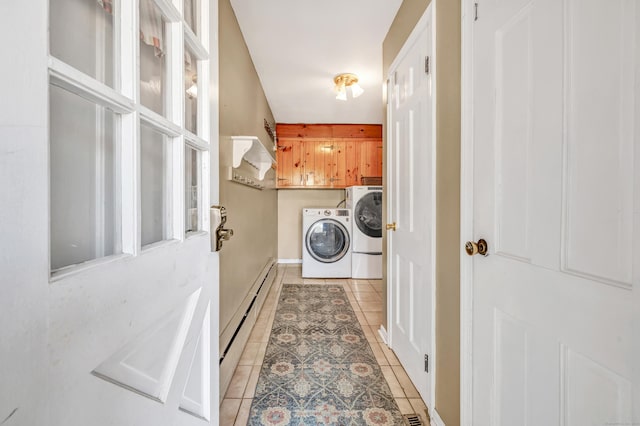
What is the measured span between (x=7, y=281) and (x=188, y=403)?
0.63m

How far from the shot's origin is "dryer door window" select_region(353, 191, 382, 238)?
3.80 meters

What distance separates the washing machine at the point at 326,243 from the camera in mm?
3875

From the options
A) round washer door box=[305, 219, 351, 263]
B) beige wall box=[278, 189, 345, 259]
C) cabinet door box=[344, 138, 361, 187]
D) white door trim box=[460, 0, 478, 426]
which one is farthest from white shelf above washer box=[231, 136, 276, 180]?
beige wall box=[278, 189, 345, 259]

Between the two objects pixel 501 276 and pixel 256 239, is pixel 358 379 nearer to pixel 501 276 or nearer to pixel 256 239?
pixel 501 276

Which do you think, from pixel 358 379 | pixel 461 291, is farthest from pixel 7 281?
pixel 358 379

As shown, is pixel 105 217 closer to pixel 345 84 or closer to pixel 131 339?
pixel 131 339

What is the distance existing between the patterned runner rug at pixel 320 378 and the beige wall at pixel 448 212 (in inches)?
14.8

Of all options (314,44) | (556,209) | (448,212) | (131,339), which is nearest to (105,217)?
(131,339)

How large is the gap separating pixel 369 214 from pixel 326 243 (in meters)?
0.75

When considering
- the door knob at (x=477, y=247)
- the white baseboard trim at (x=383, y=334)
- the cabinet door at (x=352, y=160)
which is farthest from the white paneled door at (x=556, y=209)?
the cabinet door at (x=352, y=160)

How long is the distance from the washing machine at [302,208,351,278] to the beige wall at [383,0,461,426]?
2.60 m

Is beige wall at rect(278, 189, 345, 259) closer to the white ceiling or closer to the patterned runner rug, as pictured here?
the white ceiling

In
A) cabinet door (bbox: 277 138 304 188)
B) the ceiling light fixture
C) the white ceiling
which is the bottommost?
cabinet door (bbox: 277 138 304 188)

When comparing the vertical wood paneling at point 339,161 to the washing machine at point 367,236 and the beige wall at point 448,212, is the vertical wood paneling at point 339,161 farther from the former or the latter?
the beige wall at point 448,212
